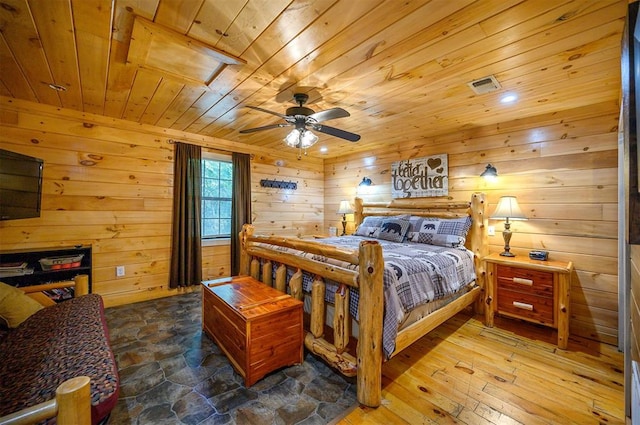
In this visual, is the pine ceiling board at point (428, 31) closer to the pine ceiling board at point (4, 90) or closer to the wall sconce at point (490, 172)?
the wall sconce at point (490, 172)

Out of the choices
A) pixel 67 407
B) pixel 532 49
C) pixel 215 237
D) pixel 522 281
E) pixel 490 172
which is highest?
pixel 532 49

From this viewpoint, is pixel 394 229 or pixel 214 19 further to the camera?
pixel 394 229

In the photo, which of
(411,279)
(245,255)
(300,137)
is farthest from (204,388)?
(300,137)

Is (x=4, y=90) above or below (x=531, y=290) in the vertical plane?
above

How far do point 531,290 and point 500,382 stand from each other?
3.57ft

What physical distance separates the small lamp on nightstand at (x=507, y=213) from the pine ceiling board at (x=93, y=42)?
3.58 metres

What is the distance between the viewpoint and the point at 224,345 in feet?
7.29

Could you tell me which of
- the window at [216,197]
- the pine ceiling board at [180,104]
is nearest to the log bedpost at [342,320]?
the pine ceiling board at [180,104]

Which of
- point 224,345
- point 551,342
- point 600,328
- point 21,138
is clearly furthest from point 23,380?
point 600,328

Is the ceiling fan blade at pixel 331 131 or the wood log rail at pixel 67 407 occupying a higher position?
the ceiling fan blade at pixel 331 131

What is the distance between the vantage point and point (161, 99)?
263cm

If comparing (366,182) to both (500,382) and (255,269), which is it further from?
(500,382)

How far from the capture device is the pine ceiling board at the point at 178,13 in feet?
4.57

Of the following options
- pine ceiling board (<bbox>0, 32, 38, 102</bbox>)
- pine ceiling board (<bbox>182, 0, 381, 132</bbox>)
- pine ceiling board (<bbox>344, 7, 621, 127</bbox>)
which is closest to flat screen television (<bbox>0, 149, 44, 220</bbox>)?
pine ceiling board (<bbox>0, 32, 38, 102</bbox>)
